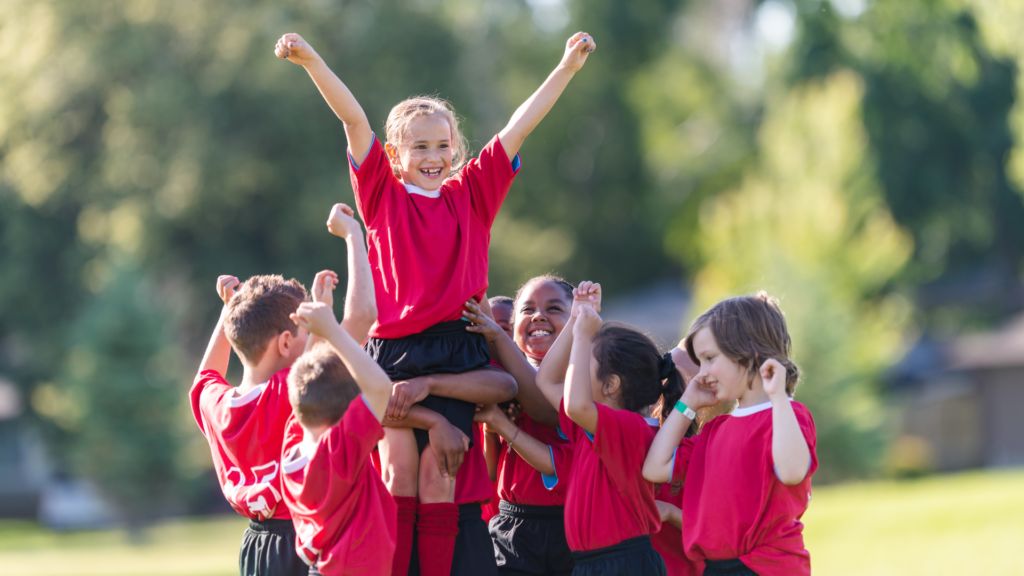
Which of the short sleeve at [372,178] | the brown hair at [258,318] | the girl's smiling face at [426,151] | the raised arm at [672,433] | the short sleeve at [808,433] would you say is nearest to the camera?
the short sleeve at [808,433]

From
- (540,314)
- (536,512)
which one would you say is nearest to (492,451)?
(536,512)

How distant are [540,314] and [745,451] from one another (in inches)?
48.6

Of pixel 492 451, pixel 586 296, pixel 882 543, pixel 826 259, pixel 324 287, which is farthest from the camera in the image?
pixel 826 259

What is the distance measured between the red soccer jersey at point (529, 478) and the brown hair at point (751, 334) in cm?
95

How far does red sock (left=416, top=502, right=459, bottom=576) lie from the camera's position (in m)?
3.73

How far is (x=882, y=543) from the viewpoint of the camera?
13.0 metres

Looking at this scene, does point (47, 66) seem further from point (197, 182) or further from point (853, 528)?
point (853, 528)

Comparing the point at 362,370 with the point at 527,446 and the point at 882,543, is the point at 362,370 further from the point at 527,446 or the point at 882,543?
the point at 882,543

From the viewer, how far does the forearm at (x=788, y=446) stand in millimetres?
3318

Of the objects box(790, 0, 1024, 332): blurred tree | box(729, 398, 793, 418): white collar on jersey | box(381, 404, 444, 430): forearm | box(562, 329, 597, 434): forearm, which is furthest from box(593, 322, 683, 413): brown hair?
box(790, 0, 1024, 332): blurred tree

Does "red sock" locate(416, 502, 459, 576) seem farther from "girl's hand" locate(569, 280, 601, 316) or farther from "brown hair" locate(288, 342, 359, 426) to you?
"girl's hand" locate(569, 280, 601, 316)

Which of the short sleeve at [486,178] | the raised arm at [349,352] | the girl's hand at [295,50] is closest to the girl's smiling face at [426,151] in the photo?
the short sleeve at [486,178]

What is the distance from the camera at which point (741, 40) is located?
38312 mm

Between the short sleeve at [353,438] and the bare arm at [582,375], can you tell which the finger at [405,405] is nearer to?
the short sleeve at [353,438]
